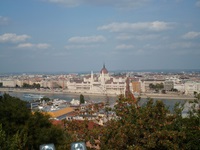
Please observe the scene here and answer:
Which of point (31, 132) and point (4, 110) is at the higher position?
point (4, 110)

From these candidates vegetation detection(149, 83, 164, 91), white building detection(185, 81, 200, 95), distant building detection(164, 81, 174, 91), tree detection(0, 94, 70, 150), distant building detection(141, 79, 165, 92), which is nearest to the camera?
tree detection(0, 94, 70, 150)

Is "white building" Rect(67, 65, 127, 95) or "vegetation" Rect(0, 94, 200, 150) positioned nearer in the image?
"vegetation" Rect(0, 94, 200, 150)

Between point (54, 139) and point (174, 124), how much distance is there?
3.36 meters

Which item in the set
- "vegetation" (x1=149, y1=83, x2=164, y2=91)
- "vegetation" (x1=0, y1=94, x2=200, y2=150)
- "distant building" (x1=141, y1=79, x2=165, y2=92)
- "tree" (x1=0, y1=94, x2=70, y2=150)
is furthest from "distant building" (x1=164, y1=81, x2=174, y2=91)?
"vegetation" (x1=0, y1=94, x2=200, y2=150)

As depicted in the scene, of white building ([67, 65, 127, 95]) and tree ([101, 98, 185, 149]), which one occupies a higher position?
tree ([101, 98, 185, 149])

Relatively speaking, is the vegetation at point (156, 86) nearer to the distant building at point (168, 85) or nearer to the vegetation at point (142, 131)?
the distant building at point (168, 85)

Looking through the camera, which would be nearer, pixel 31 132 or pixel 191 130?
pixel 191 130

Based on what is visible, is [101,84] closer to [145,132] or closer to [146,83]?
[146,83]

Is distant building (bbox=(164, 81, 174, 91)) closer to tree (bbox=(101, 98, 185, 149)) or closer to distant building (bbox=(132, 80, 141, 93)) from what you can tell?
distant building (bbox=(132, 80, 141, 93))

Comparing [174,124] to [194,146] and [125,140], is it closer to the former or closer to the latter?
[194,146]

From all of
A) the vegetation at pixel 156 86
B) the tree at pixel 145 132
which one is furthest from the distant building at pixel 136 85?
the tree at pixel 145 132

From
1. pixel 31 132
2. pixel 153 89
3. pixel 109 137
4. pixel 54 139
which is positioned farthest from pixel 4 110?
pixel 153 89

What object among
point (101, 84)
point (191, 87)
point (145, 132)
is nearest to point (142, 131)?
point (145, 132)

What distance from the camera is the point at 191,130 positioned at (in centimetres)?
466
